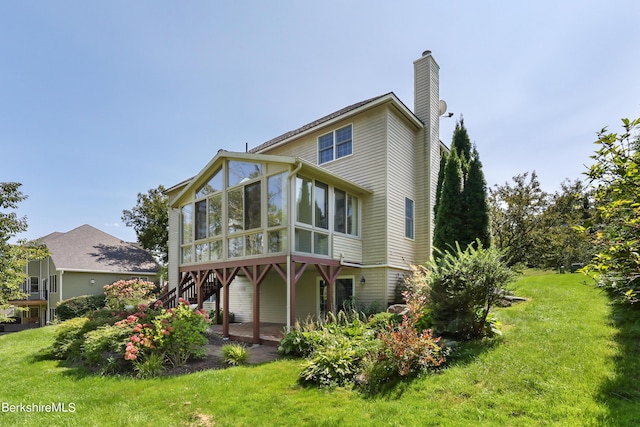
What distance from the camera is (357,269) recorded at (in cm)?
1248

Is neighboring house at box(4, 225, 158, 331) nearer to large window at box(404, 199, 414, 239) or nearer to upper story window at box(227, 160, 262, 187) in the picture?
upper story window at box(227, 160, 262, 187)

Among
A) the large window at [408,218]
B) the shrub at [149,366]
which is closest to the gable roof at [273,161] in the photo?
the large window at [408,218]

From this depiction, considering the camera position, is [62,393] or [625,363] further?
[62,393]

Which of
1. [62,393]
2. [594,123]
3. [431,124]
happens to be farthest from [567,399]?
[431,124]

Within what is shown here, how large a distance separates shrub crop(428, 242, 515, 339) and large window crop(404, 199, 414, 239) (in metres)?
6.03

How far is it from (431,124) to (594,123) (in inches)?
207

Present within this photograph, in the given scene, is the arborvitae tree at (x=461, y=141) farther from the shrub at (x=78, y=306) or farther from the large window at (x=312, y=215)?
the shrub at (x=78, y=306)

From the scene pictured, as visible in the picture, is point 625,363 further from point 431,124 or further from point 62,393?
point 431,124

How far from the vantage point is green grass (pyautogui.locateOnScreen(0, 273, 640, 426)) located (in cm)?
433

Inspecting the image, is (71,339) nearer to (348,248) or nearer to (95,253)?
(348,248)

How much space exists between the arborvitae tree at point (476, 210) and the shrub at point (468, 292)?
13.4 ft

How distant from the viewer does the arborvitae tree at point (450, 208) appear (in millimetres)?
11406

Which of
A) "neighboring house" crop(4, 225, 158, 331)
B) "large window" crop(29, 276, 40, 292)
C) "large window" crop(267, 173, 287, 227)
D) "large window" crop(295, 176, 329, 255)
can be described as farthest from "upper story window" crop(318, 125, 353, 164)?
"large window" crop(29, 276, 40, 292)

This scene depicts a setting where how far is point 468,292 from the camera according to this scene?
23.0 ft
